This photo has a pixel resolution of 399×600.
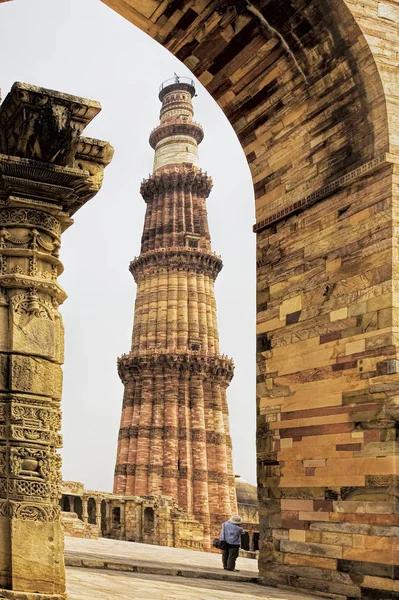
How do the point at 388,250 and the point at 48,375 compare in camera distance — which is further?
the point at 388,250

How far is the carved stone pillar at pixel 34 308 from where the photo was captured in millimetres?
4523

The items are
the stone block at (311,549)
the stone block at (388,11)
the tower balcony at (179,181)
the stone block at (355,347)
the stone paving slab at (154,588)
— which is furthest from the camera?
the tower balcony at (179,181)

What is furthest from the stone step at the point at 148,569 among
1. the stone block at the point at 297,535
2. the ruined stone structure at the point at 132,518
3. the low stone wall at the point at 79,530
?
the ruined stone structure at the point at 132,518

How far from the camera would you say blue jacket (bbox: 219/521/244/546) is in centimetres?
1059

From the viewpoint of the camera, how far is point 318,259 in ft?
30.2

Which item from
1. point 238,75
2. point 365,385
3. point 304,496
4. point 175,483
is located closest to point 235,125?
point 238,75

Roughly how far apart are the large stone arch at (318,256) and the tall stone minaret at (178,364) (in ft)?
69.4

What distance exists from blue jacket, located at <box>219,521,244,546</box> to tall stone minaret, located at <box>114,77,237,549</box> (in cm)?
1920

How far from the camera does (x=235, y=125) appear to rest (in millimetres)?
10328

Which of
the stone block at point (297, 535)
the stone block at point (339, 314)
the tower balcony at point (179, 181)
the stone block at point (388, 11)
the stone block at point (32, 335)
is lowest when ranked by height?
the stone block at point (297, 535)

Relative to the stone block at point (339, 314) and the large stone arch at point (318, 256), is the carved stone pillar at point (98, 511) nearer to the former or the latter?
the large stone arch at point (318, 256)

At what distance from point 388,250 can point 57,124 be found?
14.6 ft

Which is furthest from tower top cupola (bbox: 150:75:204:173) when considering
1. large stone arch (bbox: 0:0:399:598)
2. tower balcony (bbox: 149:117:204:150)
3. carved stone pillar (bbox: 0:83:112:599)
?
carved stone pillar (bbox: 0:83:112:599)

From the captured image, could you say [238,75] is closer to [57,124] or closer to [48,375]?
[57,124]
